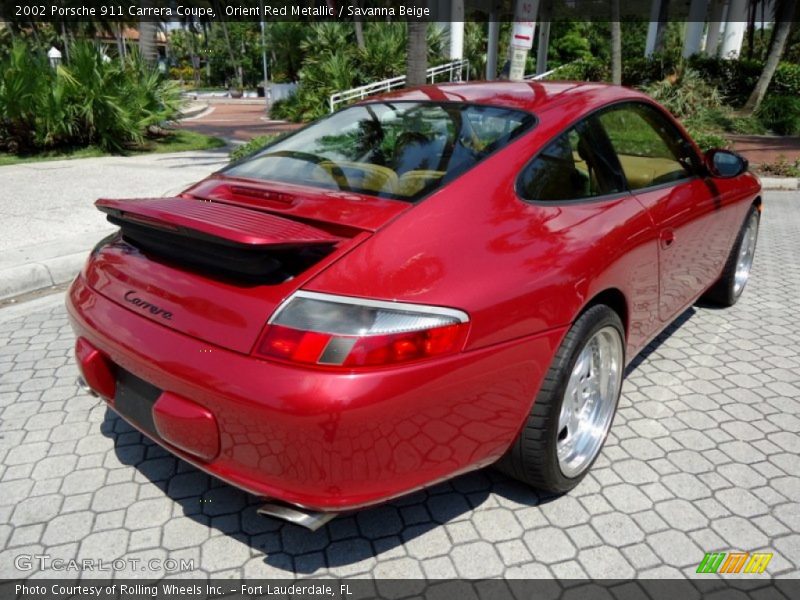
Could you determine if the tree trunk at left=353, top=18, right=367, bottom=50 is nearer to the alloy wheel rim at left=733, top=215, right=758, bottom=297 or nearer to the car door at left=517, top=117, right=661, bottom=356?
the alloy wheel rim at left=733, top=215, right=758, bottom=297

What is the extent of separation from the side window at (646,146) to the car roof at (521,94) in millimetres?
86

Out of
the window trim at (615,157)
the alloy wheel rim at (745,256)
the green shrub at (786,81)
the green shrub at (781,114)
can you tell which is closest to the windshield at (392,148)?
the window trim at (615,157)

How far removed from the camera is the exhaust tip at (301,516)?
1816mm

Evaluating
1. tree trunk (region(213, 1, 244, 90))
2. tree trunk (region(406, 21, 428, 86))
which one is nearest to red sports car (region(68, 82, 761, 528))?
tree trunk (region(406, 21, 428, 86))

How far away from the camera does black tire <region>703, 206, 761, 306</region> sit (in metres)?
4.20

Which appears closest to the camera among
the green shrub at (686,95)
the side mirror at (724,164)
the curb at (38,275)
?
the side mirror at (724,164)

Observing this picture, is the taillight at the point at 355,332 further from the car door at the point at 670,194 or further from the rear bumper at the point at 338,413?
the car door at the point at 670,194

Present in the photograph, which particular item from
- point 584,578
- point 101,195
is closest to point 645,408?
point 584,578

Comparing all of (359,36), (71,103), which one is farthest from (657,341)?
(359,36)

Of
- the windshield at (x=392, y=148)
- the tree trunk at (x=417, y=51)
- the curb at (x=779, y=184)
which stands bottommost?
the curb at (x=779, y=184)

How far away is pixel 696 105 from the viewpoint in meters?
15.5

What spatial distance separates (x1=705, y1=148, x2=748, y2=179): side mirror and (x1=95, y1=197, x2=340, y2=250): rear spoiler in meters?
2.56

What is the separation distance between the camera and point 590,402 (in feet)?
8.62

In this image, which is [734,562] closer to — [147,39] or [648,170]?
[648,170]
